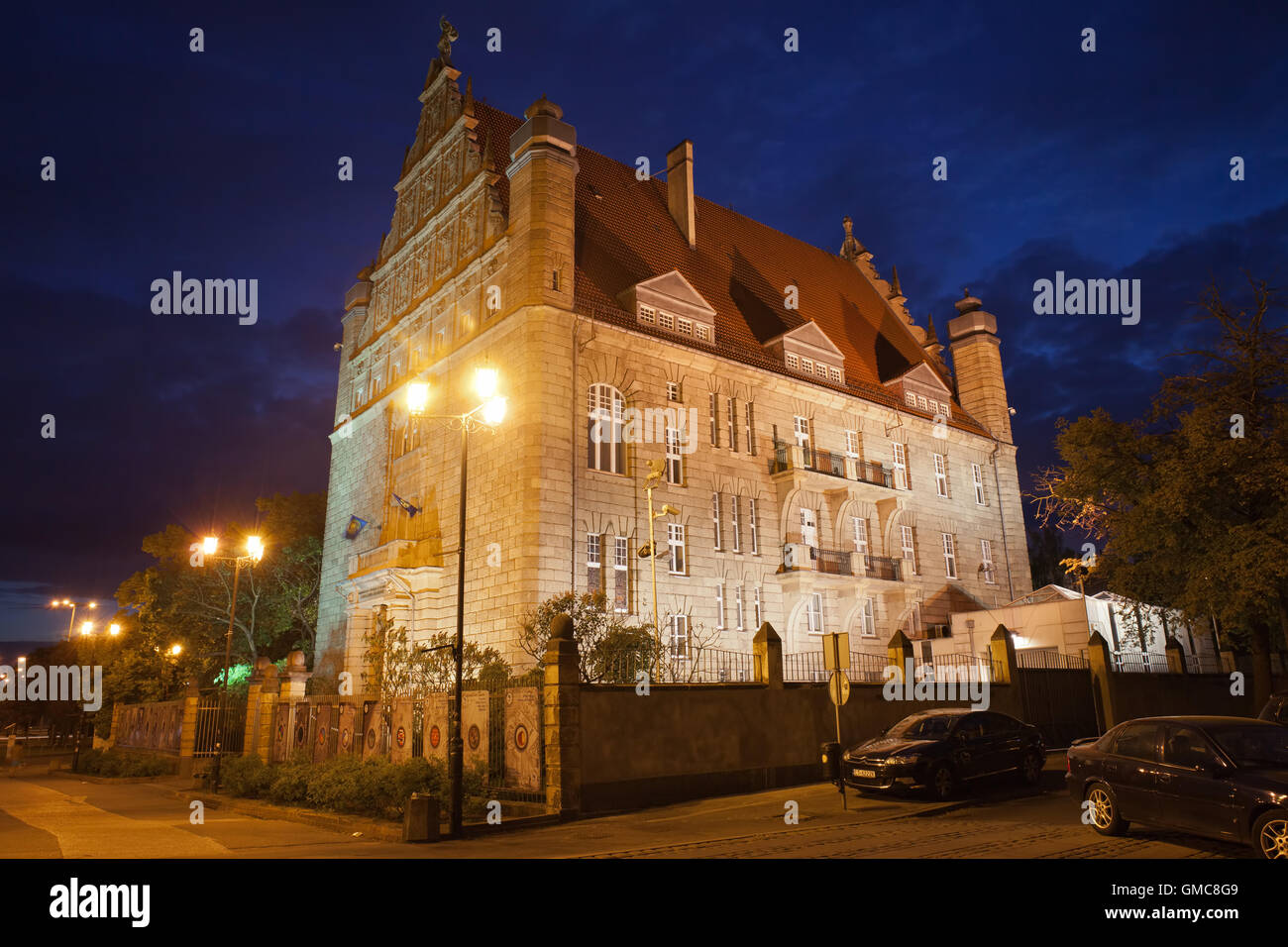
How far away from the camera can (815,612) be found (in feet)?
105

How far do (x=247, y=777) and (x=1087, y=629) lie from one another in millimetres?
26630

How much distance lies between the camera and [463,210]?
32688 mm

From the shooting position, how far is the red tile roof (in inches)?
1251

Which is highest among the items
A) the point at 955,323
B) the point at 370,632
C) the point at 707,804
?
the point at 955,323

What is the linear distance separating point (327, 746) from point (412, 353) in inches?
728

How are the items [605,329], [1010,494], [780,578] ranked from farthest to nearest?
1. [1010,494]
2. [780,578]
3. [605,329]

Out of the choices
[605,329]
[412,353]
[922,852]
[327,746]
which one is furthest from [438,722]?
[412,353]

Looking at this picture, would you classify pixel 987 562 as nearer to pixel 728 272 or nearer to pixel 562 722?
pixel 728 272

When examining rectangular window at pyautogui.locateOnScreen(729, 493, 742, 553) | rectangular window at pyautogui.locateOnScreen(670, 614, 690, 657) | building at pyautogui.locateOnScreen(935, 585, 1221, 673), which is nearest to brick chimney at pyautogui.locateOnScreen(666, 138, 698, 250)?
rectangular window at pyautogui.locateOnScreen(729, 493, 742, 553)

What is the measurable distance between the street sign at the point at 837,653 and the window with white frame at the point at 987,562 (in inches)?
1089

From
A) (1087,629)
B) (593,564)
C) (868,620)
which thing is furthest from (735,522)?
(1087,629)

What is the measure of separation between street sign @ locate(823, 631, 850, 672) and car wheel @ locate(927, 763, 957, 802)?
97.1 inches
